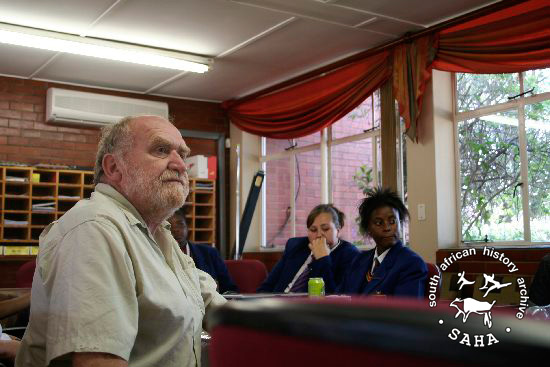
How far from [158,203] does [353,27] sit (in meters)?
4.52

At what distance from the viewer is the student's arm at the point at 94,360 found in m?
1.36

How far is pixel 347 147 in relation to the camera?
7.46 meters

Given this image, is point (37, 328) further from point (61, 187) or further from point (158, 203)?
point (61, 187)

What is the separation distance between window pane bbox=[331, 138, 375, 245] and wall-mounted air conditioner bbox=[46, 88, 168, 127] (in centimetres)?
248

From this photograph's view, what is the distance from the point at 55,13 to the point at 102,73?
1.81m

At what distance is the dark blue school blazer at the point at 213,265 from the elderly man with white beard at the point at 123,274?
278 centimetres

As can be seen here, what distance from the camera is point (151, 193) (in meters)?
1.79

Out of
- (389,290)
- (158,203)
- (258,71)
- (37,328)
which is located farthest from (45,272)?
(258,71)

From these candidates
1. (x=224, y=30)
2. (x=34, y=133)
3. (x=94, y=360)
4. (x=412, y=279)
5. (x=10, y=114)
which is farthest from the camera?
(x=34, y=133)

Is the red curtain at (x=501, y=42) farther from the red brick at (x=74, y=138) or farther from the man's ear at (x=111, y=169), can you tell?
the red brick at (x=74, y=138)

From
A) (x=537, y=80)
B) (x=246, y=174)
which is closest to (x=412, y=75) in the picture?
(x=537, y=80)

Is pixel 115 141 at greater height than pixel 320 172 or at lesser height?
lesser

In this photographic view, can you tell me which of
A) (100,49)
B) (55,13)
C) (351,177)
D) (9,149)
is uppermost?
(55,13)

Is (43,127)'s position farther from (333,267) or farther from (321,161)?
(333,267)
